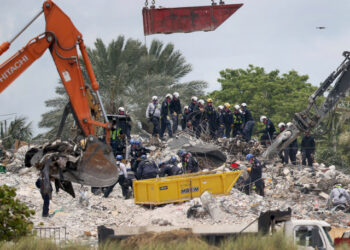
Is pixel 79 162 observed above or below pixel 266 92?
below

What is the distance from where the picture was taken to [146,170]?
20.6 m

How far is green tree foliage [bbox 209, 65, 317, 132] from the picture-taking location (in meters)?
51.2

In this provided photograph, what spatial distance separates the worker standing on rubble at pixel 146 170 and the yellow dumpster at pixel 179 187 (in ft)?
1.44

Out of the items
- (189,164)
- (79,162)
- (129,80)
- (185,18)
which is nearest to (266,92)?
(129,80)

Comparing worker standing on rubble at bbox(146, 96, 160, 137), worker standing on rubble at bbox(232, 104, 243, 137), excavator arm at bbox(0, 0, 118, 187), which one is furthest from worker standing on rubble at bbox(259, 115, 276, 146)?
excavator arm at bbox(0, 0, 118, 187)

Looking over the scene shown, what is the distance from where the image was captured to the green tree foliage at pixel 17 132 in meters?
31.3

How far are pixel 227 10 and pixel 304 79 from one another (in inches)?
1663

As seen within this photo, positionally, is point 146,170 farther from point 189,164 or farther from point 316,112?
point 316,112

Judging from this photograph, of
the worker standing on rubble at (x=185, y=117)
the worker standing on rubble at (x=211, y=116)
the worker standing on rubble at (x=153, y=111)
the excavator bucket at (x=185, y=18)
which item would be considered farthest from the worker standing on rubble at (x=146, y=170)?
the worker standing on rubble at (x=185, y=117)

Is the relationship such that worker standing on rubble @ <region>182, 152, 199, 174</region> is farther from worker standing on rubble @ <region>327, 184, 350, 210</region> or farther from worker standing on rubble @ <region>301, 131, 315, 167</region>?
worker standing on rubble @ <region>301, 131, 315, 167</region>

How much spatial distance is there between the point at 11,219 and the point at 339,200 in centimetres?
1154

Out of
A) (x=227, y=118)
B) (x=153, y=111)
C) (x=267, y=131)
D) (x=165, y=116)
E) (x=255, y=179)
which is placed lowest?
(x=255, y=179)

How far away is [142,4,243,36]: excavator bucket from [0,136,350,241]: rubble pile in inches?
181

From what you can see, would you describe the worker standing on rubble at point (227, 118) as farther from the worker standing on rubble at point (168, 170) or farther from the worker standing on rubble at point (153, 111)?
the worker standing on rubble at point (168, 170)
